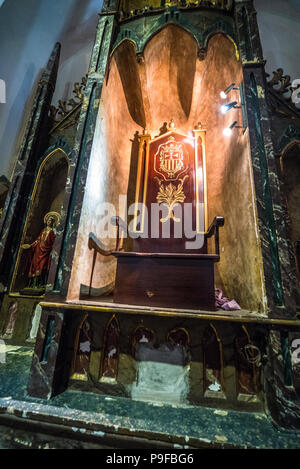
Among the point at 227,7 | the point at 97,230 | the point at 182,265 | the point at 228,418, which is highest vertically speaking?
the point at 227,7

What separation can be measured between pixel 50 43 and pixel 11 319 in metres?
7.13

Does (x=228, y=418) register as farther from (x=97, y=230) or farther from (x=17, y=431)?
(x=97, y=230)

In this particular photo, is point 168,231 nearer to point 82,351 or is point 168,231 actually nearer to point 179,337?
point 179,337

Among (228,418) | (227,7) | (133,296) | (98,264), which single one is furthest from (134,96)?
(228,418)

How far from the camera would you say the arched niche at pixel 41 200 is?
3.49 meters

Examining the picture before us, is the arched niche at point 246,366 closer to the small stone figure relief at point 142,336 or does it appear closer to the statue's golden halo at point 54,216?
the small stone figure relief at point 142,336

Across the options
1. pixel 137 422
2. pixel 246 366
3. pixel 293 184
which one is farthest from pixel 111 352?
pixel 293 184

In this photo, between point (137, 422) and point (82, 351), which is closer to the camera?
point (137, 422)

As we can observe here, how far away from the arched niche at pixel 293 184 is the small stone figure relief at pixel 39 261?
4256 millimetres

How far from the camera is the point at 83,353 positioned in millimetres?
2057

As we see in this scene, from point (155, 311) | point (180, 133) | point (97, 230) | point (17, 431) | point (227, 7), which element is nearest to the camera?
point (17, 431)
